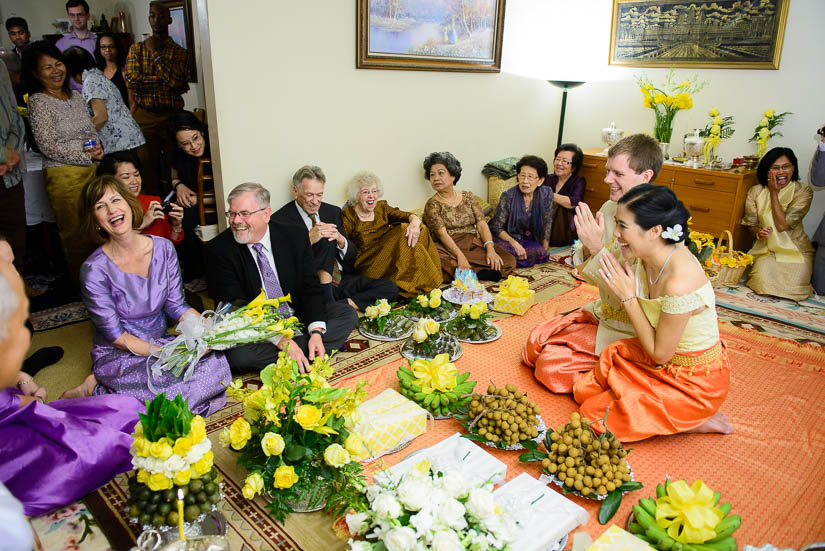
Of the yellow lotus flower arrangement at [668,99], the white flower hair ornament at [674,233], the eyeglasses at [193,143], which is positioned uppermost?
the yellow lotus flower arrangement at [668,99]

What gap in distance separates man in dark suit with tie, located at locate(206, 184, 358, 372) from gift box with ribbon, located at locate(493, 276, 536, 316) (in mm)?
1267

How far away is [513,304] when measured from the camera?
4.30m

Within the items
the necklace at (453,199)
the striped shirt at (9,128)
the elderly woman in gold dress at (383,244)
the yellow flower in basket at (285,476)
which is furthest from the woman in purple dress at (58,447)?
the necklace at (453,199)

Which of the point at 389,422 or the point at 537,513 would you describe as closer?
the point at 537,513

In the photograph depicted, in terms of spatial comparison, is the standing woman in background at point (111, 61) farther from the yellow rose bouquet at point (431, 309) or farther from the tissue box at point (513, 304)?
the tissue box at point (513, 304)

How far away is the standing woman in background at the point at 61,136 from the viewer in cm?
425

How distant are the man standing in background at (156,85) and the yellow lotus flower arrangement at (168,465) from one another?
3.82 metres

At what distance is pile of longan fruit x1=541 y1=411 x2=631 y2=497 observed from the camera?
234cm

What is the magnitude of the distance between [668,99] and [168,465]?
5.63m

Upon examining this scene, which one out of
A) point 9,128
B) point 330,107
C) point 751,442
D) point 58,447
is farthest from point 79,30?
point 751,442

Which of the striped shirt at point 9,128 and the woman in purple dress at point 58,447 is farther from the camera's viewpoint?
the striped shirt at point 9,128

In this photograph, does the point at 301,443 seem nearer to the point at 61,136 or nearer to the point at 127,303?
the point at 127,303

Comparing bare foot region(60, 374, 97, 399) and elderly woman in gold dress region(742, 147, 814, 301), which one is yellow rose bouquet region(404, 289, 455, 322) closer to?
bare foot region(60, 374, 97, 399)

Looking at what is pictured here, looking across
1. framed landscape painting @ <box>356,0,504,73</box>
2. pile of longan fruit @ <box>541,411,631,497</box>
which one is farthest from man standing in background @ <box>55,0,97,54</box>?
pile of longan fruit @ <box>541,411,631,497</box>
